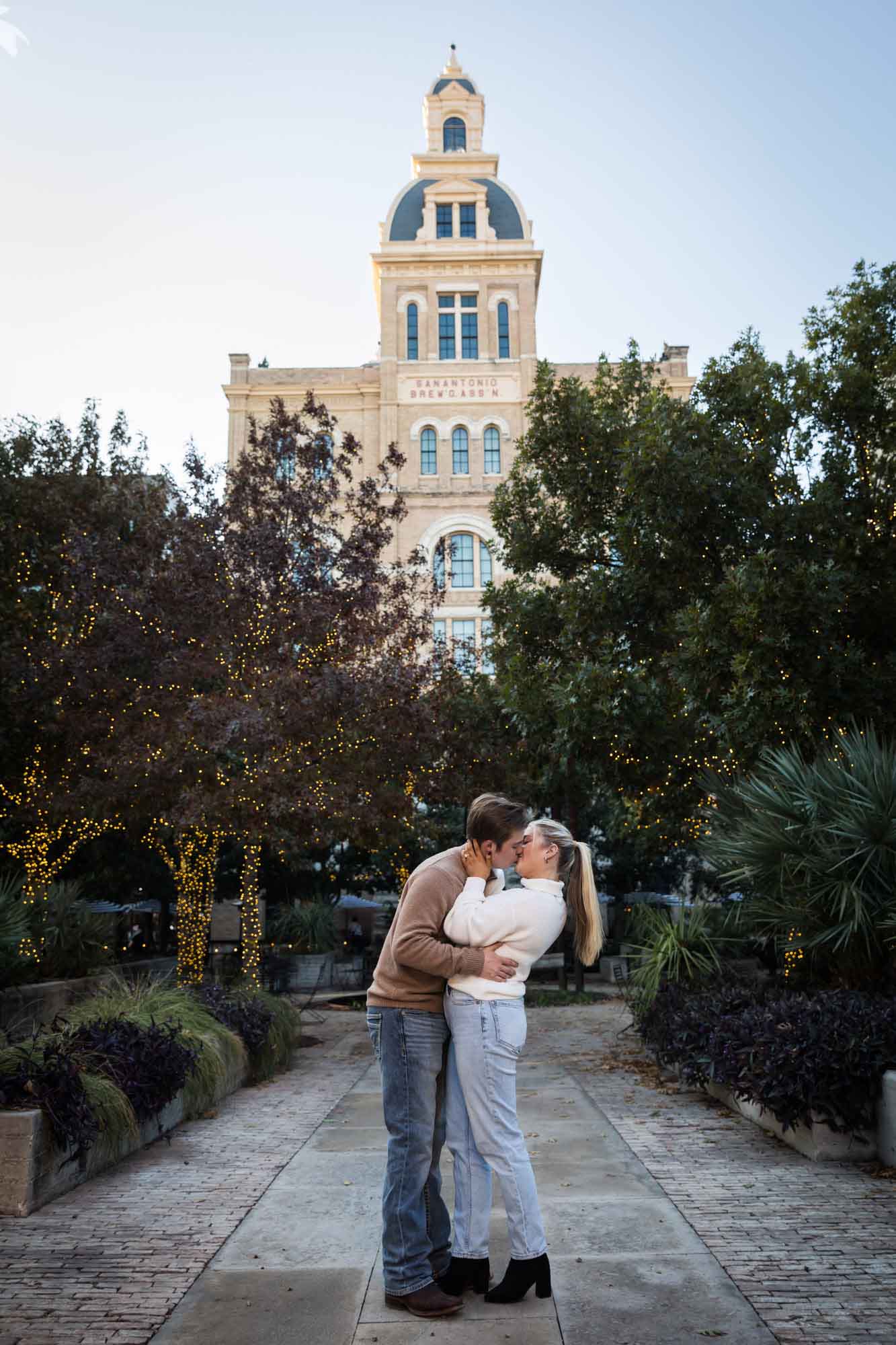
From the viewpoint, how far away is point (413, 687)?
13328 mm

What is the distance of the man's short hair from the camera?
4102 mm

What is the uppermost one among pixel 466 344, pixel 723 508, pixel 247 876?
pixel 466 344

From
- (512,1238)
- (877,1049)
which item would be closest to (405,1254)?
(512,1238)

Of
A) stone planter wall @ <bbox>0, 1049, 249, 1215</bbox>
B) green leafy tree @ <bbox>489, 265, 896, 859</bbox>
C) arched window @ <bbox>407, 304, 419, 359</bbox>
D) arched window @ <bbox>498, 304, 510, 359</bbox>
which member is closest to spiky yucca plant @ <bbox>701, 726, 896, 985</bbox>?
green leafy tree @ <bbox>489, 265, 896, 859</bbox>

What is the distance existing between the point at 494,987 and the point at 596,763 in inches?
415

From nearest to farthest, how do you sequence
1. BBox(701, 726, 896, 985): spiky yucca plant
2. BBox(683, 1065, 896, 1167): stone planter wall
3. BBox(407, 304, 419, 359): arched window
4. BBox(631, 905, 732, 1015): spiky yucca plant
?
BBox(683, 1065, 896, 1167): stone planter wall
BBox(701, 726, 896, 985): spiky yucca plant
BBox(631, 905, 732, 1015): spiky yucca plant
BBox(407, 304, 419, 359): arched window

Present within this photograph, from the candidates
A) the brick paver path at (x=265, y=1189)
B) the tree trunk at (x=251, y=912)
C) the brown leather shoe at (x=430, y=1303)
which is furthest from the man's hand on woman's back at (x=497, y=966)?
the tree trunk at (x=251, y=912)

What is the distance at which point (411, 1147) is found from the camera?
4027 mm

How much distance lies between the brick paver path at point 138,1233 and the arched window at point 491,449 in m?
35.7

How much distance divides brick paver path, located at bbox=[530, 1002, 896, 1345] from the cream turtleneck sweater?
4.88 feet

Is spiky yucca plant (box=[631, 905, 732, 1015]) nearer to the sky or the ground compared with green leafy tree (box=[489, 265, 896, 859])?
nearer to the ground

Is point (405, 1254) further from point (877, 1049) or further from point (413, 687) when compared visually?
point (413, 687)

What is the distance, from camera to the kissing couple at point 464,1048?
12.9 ft

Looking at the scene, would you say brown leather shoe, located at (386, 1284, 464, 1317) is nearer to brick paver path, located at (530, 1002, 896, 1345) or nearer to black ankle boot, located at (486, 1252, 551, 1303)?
black ankle boot, located at (486, 1252, 551, 1303)
